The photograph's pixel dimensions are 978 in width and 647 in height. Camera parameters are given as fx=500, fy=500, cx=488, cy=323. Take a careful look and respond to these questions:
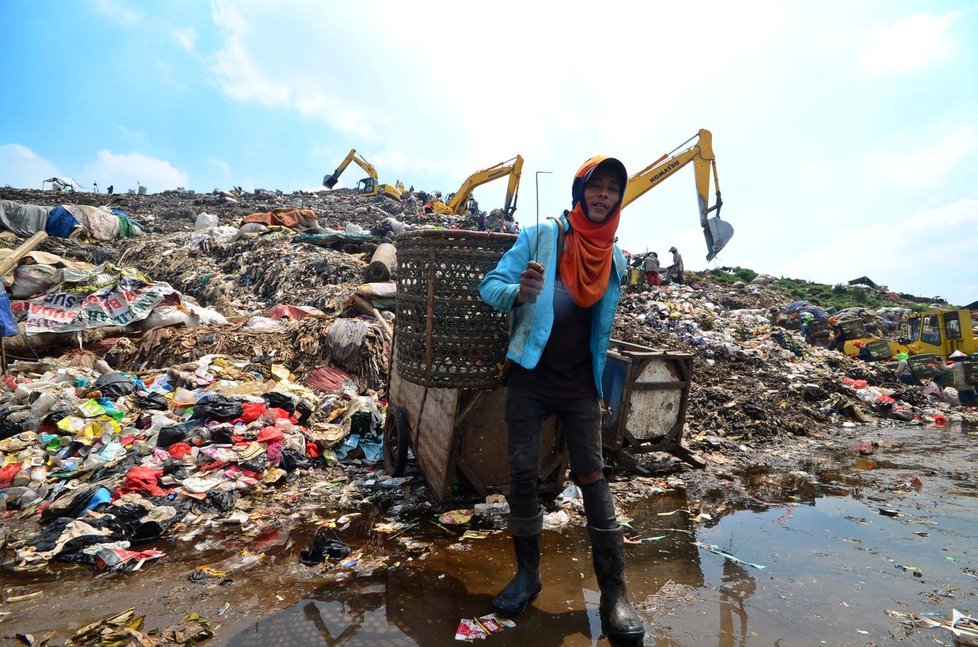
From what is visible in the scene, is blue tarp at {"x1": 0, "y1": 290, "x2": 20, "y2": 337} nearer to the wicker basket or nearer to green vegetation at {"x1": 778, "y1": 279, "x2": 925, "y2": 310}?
the wicker basket

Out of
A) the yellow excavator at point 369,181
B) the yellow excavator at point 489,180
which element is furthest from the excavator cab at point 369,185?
the yellow excavator at point 489,180

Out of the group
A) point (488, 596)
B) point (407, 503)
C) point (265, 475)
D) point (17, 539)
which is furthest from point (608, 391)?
point (17, 539)

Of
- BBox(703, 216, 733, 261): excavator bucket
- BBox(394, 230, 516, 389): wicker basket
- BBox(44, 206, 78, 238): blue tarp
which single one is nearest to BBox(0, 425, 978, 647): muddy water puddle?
BBox(394, 230, 516, 389): wicker basket

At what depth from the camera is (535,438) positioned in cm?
232

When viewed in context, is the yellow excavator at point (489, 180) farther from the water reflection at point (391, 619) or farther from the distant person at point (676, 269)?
the water reflection at point (391, 619)

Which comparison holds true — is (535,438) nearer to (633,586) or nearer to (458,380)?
(458,380)

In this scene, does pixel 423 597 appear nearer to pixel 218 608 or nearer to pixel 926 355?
pixel 218 608

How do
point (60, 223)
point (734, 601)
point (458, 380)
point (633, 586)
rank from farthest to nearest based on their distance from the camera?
point (60, 223), point (458, 380), point (633, 586), point (734, 601)

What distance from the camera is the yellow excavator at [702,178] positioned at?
40.8 feet

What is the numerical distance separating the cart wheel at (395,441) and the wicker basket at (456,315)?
124 cm

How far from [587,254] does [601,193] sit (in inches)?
10.7

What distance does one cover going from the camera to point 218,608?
2355 mm

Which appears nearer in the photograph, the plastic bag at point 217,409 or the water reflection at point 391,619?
the water reflection at point 391,619

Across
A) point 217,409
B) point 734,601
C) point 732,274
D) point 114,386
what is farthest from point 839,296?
point 114,386
